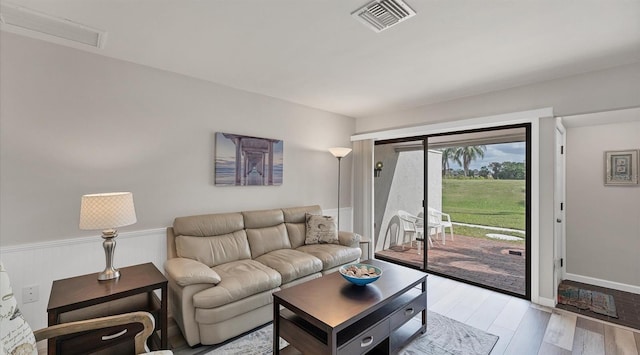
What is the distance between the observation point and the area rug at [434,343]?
2166 millimetres

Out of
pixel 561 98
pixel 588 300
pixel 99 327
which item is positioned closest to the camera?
pixel 99 327

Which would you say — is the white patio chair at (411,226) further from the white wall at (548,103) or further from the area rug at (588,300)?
the area rug at (588,300)

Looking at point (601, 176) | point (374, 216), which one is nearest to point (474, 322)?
point (374, 216)

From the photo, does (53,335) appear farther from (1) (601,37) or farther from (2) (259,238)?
(1) (601,37)

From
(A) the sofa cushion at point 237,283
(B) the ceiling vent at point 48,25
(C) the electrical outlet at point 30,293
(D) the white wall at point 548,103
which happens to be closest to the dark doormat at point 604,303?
(D) the white wall at point 548,103

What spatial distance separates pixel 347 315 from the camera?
174cm

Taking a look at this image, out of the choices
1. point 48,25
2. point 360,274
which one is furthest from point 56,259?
point 360,274

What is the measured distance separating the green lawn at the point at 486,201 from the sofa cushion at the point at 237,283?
2.64 metres

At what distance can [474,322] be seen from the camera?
2.61 meters

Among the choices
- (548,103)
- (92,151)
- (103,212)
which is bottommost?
(103,212)

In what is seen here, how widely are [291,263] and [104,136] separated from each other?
2115mm

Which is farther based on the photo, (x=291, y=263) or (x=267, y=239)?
(x=267, y=239)

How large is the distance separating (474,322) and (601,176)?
2.70 meters

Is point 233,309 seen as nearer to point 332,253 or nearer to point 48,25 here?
point 332,253
